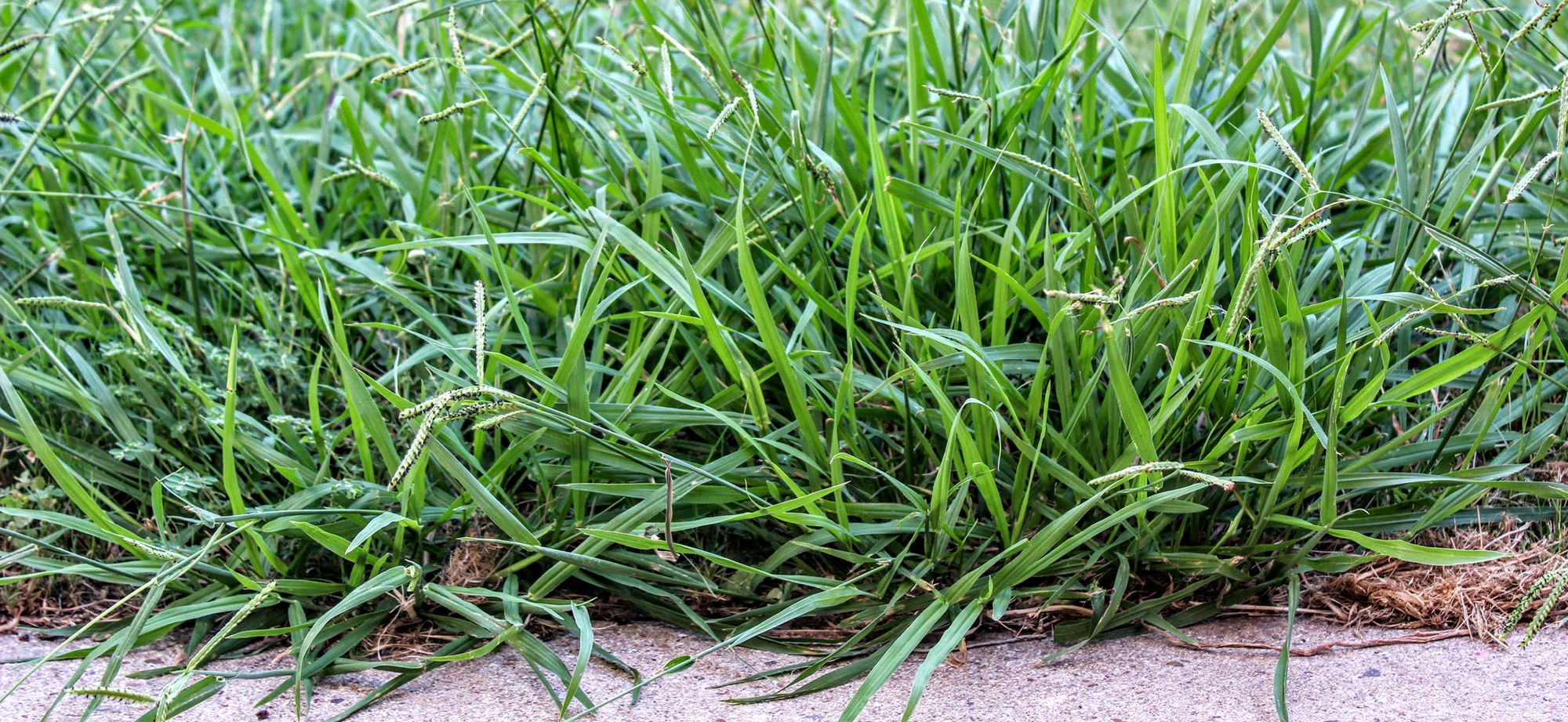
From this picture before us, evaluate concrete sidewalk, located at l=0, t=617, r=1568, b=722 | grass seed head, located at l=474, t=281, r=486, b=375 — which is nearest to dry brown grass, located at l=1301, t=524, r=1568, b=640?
concrete sidewalk, located at l=0, t=617, r=1568, b=722

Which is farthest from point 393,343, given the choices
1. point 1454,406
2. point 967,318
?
point 1454,406

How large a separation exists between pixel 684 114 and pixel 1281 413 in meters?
0.96

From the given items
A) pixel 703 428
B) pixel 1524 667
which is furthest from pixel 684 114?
pixel 1524 667

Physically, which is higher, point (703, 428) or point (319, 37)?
point (319, 37)

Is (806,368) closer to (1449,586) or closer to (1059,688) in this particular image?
(1059,688)

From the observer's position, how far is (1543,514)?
1.60 meters

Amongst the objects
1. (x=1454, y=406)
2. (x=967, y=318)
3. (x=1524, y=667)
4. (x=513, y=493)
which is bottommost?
(x=1524, y=667)

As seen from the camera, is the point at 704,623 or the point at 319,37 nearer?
the point at 704,623

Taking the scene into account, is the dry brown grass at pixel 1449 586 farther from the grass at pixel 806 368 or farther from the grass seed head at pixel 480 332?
the grass seed head at pixel 480 332

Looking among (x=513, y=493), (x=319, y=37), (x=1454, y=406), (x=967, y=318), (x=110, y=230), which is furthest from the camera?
(x=319, y=37)

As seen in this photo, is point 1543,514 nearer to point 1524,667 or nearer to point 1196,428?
point 1524,667

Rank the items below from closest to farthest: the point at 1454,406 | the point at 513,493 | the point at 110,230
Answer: the point at 1454,406
the point at 513,493
the point at 110,230

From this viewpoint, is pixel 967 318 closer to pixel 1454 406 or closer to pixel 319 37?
pixel 1454 406

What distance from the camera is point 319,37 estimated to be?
117 inches
